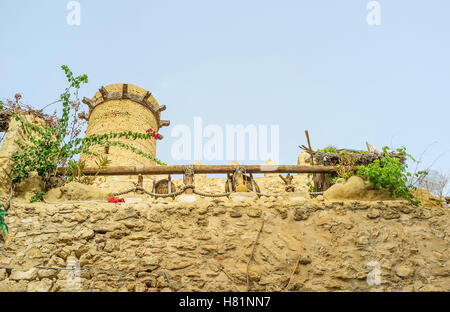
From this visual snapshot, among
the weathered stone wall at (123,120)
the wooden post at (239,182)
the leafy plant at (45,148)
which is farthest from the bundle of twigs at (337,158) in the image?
the weathered stone wall at (123,120)

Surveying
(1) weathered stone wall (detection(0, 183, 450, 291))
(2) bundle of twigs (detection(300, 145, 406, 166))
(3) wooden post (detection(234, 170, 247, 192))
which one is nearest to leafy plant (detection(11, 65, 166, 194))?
(1) weathered stone wall (detection(0, 183, 450, 291))

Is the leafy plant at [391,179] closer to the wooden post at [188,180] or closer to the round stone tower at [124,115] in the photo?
the wooden post at [188,180]

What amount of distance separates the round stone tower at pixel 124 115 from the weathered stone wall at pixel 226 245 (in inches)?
380

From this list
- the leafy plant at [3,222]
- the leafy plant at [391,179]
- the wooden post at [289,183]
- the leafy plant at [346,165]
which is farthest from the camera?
the wooden post at [289,183]

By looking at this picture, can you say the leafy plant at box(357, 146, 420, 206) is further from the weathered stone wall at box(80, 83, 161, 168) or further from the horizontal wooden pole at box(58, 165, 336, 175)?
the weathered stone wall at box(80, 83, 161, 168)

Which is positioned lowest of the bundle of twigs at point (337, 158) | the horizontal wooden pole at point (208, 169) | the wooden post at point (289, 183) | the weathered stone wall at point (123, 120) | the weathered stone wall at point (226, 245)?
the weathered stone wall at point (226, 245)

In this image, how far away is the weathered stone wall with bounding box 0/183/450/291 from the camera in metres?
3.47

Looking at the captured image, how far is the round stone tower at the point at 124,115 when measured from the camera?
13.7m

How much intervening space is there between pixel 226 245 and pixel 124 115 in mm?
11867

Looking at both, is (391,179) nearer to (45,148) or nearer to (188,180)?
(188,180)

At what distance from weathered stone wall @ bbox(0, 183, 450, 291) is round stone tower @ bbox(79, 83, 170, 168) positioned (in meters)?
9.65
